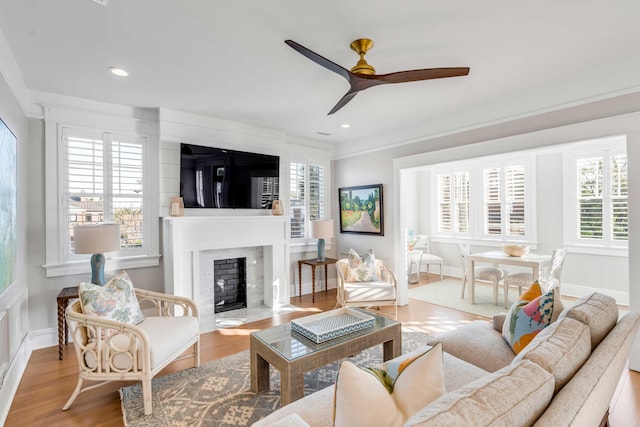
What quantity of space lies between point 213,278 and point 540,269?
452cm

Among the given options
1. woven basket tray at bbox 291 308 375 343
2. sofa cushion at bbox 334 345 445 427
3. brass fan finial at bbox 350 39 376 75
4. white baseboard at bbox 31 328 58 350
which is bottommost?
white baseboard at bbox 31 328 58 350

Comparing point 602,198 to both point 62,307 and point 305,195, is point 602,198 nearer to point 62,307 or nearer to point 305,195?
point 305,195

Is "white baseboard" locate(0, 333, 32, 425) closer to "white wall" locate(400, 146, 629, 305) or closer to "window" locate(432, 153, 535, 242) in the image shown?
"white wall" locate(400, 146, 629, 305)

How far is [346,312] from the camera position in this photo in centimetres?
278

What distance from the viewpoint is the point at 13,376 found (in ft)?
8.01

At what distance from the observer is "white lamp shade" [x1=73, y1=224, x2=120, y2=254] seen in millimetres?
2918

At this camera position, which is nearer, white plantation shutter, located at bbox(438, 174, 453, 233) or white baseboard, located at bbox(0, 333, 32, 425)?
white baseboard, located at bbox(0, 333, 32, 425)

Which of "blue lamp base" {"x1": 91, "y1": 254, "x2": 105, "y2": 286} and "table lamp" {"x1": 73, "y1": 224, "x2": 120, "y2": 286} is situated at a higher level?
"table lamp" {"x1": 73, "y1": 224, "x2": 120, "y2": 286}

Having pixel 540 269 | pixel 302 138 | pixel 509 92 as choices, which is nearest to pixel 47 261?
pixel 302 138

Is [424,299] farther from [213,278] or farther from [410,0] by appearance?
[410,0]

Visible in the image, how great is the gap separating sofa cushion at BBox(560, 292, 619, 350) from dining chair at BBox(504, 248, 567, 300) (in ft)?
8.88

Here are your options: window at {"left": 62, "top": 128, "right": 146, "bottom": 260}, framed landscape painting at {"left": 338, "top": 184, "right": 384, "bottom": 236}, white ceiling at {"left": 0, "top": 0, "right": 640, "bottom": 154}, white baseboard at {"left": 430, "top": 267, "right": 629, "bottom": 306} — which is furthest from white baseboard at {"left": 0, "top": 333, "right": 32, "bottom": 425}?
white baseboard at {"left": 430, "top": 267, "right": 629, "bottom": 306}

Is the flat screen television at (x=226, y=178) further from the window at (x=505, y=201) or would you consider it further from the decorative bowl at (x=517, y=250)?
the window at (x=505, y=201)

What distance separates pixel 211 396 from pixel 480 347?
198 cm
